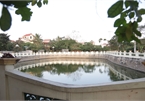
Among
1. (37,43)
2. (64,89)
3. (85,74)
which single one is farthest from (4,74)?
(37,43)

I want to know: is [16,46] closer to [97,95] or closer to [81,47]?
[81,47]

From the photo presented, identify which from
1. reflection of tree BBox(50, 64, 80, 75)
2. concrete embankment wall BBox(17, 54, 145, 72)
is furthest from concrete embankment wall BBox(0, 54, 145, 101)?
reflection of tree BBox(50, 64, 80, 75)

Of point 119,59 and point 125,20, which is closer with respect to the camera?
point 125,20

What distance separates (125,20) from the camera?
0.60 metres

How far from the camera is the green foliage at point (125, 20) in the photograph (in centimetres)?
50

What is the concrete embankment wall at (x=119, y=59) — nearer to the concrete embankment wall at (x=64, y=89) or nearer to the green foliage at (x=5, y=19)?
the concrete embankment wall at (x=64, y=89)

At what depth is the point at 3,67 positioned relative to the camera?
64.3 inches

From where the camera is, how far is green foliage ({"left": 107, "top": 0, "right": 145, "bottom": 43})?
0.50 meters

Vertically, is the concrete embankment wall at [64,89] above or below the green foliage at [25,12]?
below

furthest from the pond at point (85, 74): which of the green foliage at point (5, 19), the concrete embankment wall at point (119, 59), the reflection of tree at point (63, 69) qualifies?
the green foliage at point (5, 19)

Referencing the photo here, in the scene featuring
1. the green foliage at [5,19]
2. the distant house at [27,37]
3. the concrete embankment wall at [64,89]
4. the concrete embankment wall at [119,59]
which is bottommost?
the concrete embankment wall at [119,59]

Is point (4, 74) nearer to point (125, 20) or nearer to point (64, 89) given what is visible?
point (64, 89)

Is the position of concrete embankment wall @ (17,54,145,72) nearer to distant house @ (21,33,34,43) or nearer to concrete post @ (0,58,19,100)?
concrete post @ (0,58,19,100)

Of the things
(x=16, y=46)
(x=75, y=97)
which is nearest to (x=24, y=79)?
(x=75, y=97)
